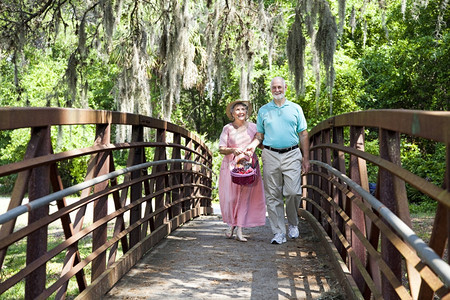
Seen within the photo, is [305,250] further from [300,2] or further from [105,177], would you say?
[300,2]

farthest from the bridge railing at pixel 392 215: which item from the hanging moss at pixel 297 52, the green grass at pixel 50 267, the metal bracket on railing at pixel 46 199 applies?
the hanging moss at pixel 297 52

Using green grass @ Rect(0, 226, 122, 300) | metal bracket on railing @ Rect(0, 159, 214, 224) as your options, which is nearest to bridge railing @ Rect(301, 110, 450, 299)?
metal bracket on railing @ Rect(0, 159, 214, 224)

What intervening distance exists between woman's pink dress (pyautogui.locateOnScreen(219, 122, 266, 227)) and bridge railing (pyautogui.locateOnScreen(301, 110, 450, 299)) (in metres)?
1.47

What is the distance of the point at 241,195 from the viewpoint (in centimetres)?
739

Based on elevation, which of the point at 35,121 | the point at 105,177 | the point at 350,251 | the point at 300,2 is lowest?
the point at 350,251

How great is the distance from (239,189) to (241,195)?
2.8 inches

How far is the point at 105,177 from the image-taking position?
4.47 m

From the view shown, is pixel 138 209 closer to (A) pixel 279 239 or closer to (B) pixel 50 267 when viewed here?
(A) pixel 279 239

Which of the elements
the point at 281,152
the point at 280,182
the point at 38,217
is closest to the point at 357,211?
the point at 38,217

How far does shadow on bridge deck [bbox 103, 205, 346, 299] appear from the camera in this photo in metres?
4.66

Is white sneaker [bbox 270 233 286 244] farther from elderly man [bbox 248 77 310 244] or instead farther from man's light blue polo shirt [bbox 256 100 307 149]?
man's light blue polo shirt [bbox 256 100 307 149]

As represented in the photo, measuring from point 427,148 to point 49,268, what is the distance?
21.6 m

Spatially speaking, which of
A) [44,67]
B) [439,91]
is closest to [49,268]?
[439,91]

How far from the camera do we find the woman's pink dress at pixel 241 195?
7332mm
